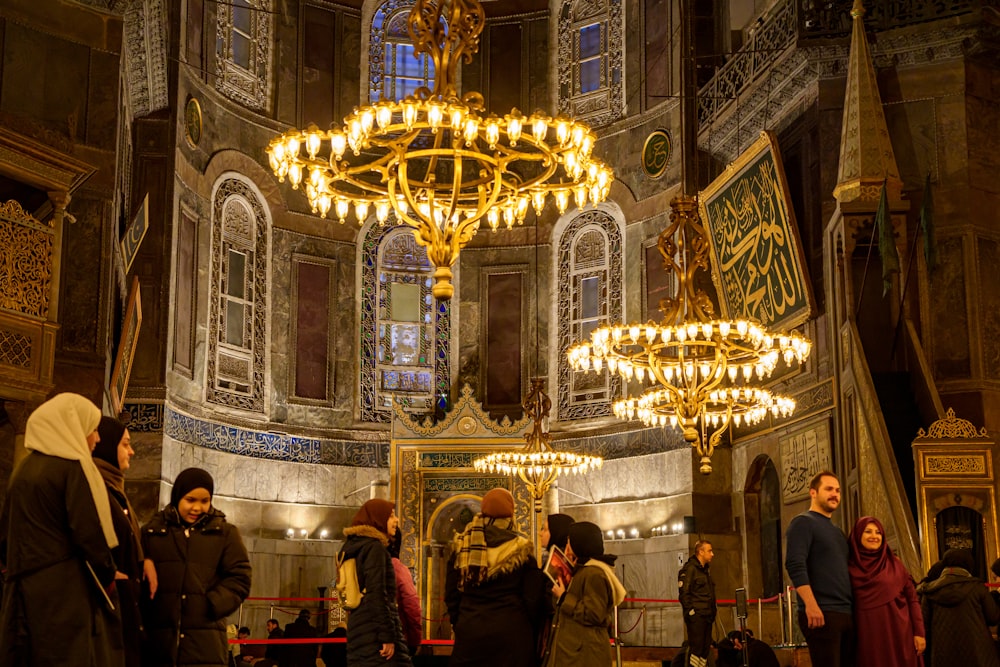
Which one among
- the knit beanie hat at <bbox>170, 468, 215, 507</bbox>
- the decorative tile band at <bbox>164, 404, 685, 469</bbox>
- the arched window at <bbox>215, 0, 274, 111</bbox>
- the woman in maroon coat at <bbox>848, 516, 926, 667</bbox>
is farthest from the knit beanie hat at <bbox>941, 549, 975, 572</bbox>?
the arched window at <bbox>215, 0, 274, 111</bbox>

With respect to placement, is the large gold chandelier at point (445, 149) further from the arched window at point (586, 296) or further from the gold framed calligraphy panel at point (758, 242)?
the arched window at point (586, 296)

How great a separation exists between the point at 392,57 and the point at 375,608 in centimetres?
1332

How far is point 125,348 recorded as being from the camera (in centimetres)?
1033

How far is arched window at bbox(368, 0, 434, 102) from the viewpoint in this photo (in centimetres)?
1692

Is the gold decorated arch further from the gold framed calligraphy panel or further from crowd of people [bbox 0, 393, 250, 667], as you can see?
crowd of people [bbox 0, 393, 250, 667]

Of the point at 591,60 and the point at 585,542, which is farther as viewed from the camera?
the point at 591,60

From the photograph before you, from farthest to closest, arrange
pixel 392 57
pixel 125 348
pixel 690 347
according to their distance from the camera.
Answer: pixel 392 57
pixel 690 347
pixel 125 348

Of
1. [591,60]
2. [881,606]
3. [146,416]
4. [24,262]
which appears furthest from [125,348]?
[591,60]

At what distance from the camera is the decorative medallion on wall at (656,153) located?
14.8 meters

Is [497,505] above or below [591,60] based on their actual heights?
below

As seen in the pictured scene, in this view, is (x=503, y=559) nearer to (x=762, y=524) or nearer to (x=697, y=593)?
(x=697, y=593)

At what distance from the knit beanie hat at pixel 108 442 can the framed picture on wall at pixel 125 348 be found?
6317 millimetres

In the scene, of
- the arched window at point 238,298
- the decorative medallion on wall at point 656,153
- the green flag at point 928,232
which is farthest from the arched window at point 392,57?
the green flag at point 928,232

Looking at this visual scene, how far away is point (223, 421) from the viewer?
14.4 m
